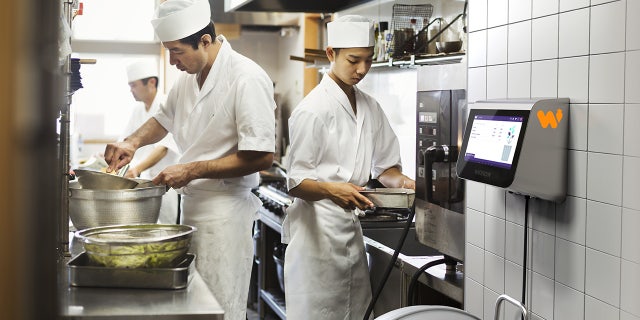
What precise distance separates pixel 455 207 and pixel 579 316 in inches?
31.1

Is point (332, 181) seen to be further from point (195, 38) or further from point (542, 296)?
point (542, 296)

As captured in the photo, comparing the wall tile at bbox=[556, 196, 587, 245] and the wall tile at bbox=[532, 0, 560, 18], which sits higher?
the wall tile at bbox=[532, 0, 560, 18]

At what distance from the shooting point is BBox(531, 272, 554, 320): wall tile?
2.08 meters

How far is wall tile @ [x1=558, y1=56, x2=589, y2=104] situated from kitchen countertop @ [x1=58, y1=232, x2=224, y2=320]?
1.01 meters

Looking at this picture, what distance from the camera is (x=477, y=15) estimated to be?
97.3 inches

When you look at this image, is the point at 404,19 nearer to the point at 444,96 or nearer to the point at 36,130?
the point at 444,96

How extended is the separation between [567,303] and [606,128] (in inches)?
18.8

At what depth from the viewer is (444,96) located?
110 inches

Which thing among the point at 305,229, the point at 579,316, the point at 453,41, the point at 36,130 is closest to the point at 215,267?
the point at 305,229

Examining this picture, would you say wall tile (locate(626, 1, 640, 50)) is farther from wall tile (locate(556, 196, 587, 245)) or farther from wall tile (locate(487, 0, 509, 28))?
wall tile (locate(487, 0, 509, 28))

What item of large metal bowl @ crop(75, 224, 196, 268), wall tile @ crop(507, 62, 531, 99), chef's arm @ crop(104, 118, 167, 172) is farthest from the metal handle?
chef's arm @ crop(104, 118, 167, 172)

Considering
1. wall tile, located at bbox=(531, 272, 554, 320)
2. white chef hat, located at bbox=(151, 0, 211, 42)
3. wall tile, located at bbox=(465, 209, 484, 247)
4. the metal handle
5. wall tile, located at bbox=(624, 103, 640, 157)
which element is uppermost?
white chef hat, located at bbox=(151, 0, 211, 42)

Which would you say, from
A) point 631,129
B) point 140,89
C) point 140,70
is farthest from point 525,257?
point 140,89

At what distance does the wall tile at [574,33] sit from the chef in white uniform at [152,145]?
3.59 metres
